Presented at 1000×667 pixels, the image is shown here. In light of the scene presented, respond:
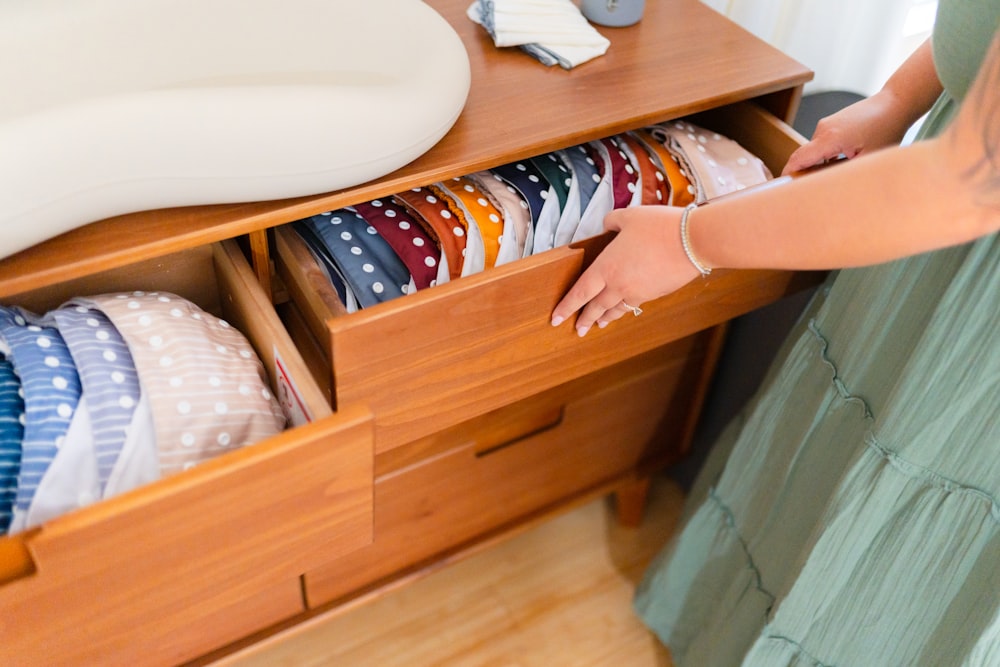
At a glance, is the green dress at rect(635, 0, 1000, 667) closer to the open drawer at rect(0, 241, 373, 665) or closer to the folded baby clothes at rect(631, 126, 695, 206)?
the folded baby clothes at rect(631, 126, 695, 206)

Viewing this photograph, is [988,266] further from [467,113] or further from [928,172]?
[467,113]

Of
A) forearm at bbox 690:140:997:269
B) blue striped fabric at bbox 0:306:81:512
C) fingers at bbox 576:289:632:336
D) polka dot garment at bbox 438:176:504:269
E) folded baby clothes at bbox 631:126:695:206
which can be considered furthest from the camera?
folded baby clothes at bbox 631:126:695:206

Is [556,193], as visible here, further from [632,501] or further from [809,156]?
[632,501]

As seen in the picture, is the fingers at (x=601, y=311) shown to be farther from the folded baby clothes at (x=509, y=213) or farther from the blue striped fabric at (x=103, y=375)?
the blue striped fabric at (x=103, y=375)

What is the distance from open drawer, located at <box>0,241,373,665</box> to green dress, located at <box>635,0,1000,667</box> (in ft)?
1.71

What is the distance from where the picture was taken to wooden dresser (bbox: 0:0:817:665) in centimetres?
69

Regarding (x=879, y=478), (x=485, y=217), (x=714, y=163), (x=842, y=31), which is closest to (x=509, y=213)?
(x=485, y=217)

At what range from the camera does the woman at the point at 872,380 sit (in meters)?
0.63

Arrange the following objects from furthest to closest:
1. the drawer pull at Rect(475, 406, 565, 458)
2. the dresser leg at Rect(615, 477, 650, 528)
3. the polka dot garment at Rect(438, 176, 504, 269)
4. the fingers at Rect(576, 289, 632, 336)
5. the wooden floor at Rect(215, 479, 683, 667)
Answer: the dresser leg at Rect(615, 477, 650, 528) → the wooden floor at Rect(215, 479, 683, 667) → the drawer pull at Rect(475, 406, 565, 458) → the polka dot garment at Rect(438, 176, 504, 269) → the fingers at Rect(576, 289, 632, 336)

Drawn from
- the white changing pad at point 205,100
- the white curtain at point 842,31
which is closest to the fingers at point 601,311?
the white changing pad at point 205,100

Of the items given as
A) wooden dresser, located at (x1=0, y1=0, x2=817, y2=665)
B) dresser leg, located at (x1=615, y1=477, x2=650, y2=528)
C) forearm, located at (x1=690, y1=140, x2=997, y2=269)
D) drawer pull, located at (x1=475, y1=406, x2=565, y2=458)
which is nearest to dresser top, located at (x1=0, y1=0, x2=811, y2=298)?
wooden dresser, located at (x1=0, y1=0, x2=817, y2=665)

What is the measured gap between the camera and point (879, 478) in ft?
2.93

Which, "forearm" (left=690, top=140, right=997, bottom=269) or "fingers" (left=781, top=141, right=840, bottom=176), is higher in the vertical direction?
"forearm" (left=690, top=140, right=997, bottom=269)

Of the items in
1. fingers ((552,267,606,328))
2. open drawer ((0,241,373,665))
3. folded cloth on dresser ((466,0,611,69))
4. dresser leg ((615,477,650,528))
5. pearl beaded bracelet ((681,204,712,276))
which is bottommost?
dresser leg ((615,477,650,528))
